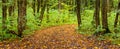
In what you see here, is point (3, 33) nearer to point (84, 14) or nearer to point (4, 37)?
point (4, 37)

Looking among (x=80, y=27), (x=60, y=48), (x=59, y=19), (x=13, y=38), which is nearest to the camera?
(x=60, y=48)

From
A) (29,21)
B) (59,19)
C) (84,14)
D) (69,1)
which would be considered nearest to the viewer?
(29,21)

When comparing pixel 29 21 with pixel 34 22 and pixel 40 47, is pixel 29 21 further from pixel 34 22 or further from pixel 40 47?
pixel 40 47

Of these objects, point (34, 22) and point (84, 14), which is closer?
point (34, 22)

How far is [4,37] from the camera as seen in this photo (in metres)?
15.3

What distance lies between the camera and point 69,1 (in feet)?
166

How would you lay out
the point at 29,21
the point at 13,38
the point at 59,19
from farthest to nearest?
the point at 59,19
the point at 29,21
the point at 13,38

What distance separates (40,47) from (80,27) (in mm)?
10806

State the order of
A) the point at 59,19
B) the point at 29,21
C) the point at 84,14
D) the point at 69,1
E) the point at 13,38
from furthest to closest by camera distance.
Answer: the point at 69,1, the point at 84,14, the point at 59,19, the point at 29,21, the point at 13,38

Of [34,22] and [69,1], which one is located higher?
[69,1]

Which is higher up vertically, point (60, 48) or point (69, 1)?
point (69, 1)

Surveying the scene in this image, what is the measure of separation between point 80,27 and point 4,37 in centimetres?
890

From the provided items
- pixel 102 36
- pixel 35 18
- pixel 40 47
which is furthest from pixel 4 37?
pixel 35 18

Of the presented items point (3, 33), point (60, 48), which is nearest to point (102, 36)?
point (60, 48)
